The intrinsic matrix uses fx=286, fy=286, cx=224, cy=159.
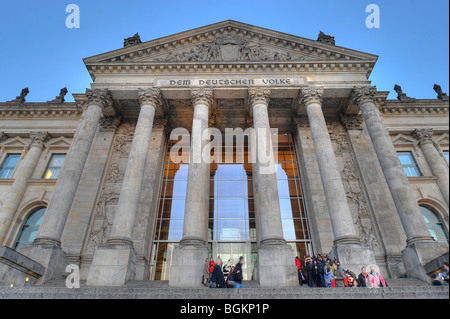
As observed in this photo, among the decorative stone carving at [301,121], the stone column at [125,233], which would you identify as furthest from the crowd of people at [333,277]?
the decorative stone carving at [301,121]

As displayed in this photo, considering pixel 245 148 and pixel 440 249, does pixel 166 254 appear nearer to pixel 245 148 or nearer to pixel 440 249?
pixel 245 148

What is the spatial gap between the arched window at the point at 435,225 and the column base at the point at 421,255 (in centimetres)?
823

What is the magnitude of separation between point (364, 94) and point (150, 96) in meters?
14.3

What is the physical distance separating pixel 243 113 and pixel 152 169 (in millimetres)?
8151

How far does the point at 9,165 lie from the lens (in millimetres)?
24281

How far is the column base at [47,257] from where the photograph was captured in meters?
13.6

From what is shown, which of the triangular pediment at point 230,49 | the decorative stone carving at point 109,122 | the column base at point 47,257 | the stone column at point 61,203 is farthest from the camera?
the decorative stone carving at point 109,122

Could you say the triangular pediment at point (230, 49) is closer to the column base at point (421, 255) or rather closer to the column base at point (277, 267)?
the column base at point (421, 255)

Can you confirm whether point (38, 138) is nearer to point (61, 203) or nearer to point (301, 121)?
point (61, 203)

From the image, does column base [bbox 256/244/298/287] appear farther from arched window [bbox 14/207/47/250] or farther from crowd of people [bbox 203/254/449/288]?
arched window [bbox 14/207/47/250]

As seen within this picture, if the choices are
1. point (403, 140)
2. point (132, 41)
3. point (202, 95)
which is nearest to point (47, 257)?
point (202, 95)

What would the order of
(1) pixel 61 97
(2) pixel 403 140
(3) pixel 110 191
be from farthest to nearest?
(1) pixel 61 97 → (2) pixel 403 140 → (3) pixel 110 191

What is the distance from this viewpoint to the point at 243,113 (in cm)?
2231

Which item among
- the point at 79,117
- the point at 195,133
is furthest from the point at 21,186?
the point at 195,133
